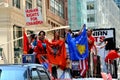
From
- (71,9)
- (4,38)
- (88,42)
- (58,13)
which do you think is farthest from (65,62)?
(71,9)

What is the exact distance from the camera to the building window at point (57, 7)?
5492cm

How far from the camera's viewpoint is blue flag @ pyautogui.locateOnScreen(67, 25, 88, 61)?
13.0 meters

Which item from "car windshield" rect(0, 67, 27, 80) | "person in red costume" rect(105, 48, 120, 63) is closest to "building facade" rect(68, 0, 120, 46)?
"person in red costume" rect(105, 48, 120, 63)

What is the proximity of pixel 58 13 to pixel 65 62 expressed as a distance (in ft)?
154

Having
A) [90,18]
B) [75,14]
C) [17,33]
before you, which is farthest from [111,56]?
[90,18]

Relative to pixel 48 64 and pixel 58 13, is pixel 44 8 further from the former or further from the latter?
pixel 48 64

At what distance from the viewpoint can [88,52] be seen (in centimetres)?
1337

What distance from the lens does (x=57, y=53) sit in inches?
500

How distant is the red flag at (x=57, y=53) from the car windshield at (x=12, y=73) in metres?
3.74

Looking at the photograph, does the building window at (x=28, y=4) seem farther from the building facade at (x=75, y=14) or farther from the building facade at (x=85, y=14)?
the building facade at (x=75, y=14)

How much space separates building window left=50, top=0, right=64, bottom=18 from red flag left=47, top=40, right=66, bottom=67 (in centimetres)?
4141

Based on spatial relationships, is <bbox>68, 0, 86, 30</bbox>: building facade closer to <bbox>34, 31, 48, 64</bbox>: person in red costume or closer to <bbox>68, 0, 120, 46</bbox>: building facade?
<bbox>68, 0, 120, 46</bbox>: building facade

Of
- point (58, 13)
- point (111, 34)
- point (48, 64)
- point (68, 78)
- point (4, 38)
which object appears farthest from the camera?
point (58, 13)

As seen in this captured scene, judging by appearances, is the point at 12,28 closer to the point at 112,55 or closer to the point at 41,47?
the point at 112,55
